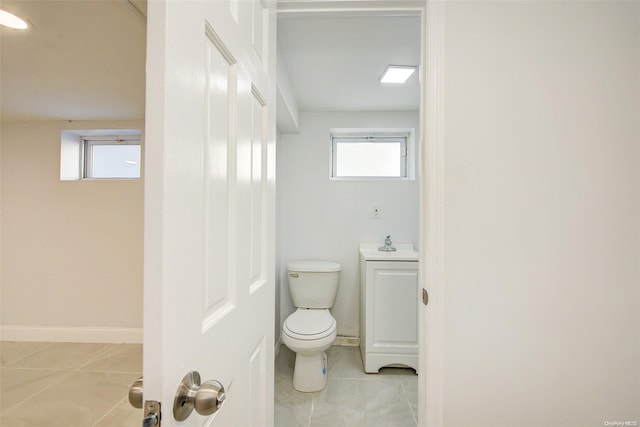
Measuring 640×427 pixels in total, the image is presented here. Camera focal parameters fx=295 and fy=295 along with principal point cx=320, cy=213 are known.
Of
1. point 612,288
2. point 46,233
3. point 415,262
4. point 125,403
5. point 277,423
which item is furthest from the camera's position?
point 46,233

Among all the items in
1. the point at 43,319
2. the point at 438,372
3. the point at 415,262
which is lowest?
the point at 43,319

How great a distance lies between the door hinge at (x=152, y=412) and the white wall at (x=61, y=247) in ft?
8.27

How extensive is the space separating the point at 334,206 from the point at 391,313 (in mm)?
1032

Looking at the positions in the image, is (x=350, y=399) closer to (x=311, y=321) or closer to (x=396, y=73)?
(x=311, y=321)

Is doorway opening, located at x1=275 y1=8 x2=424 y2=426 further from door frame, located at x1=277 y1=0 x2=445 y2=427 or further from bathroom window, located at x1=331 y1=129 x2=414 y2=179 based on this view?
door frame, located at x1=277 y1=0 x2=445 y2=427

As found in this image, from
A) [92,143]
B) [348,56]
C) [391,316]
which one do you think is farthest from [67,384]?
[348,56]

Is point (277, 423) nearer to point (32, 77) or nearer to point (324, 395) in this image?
point (324, 395)

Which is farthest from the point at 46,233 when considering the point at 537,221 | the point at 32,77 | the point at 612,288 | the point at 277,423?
the point at 612,288

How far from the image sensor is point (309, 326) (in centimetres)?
198

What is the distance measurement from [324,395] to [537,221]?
1633 mm

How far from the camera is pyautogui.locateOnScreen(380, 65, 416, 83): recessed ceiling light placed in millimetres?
1898

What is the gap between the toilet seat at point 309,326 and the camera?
1.88m

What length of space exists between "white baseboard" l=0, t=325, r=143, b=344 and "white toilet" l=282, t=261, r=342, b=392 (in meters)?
1.48

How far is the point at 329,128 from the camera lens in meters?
2.71
